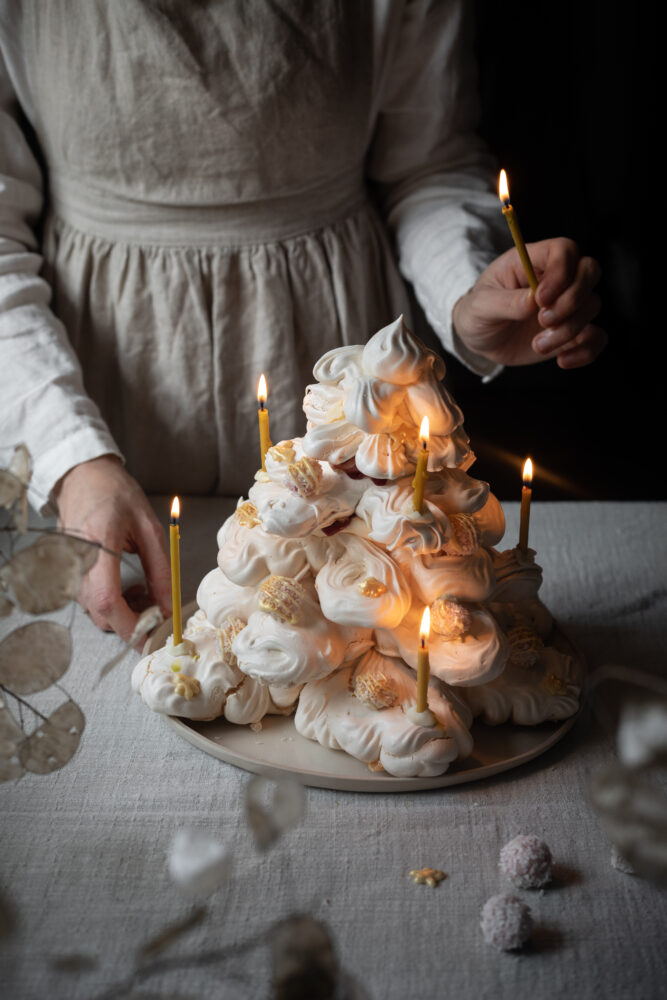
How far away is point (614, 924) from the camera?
0.57 metres

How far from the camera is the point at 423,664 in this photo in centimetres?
65

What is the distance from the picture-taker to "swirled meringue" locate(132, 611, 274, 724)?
0.71 metres

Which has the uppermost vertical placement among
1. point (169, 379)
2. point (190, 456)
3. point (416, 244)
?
point (416, 244)

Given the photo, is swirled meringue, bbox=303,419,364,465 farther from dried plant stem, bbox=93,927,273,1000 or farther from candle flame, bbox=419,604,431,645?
dried plant stem, bbox=93,927,273,1000

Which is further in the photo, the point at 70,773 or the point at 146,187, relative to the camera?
the point at 146,187

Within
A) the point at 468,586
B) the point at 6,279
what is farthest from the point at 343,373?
the point at 6,279

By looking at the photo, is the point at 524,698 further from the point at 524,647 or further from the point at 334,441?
the point at 334,441

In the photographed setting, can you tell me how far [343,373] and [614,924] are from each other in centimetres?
41

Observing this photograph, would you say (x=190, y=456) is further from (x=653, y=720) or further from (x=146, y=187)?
(x=653, y=720)

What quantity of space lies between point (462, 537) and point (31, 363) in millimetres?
553

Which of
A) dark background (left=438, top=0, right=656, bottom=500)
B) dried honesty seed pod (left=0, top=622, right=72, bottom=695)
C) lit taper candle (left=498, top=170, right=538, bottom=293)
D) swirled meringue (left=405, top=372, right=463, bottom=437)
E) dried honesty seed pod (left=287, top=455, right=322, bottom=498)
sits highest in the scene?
lit taper candle (left=498, top=170, right=538, bottom=293)

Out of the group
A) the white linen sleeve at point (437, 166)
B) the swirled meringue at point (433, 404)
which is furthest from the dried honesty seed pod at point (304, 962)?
the white linen sleeve at point (437, 166)

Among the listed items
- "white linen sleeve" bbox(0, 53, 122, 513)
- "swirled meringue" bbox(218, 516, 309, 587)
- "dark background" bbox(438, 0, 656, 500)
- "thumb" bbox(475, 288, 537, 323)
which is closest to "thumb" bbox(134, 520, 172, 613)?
"white linen sleeve" bbox(0, 53, 122, 513)

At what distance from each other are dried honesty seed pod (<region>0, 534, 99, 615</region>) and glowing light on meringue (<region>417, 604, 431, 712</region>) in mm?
266
